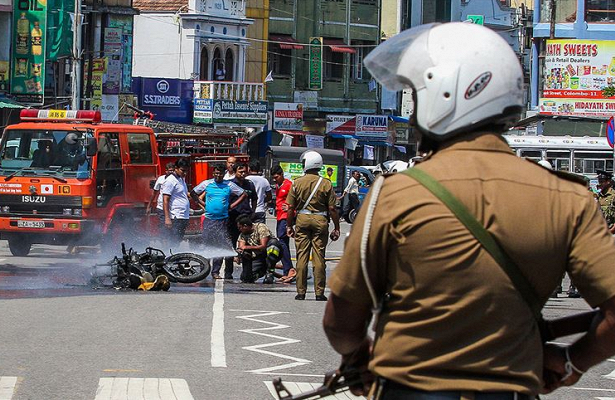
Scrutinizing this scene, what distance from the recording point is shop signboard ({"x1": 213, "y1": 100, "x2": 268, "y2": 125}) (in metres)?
50.8

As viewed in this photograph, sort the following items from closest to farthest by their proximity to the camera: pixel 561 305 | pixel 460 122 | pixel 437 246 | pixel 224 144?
pixel 437 246 < pixel 460 122 < pixel 561 305 < pixel 224 144

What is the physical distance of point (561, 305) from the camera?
1605 cm

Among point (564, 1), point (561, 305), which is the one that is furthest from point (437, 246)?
point (564, 1)

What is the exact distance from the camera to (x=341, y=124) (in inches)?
2307

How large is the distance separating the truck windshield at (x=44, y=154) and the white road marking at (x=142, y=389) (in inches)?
464

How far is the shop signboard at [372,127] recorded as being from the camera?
59625 millimetres

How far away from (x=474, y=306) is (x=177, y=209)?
55.3 feet

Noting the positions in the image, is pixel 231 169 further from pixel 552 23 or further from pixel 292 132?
pixel 292 132

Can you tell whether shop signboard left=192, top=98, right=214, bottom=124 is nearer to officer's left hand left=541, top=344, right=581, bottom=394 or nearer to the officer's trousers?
the officer's trousers

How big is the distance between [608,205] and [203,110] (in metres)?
33.8

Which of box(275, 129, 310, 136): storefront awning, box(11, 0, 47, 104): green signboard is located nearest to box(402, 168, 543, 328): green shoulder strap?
box(11, 0, 47, 104): green signboard

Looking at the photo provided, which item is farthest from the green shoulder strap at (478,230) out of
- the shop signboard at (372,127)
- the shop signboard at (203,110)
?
the shop signboard at (372,127)

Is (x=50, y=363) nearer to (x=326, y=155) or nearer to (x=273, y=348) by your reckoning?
(x=273, y=348)

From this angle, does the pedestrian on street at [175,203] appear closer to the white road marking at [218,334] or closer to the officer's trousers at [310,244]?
the white road marking at [218,334]
